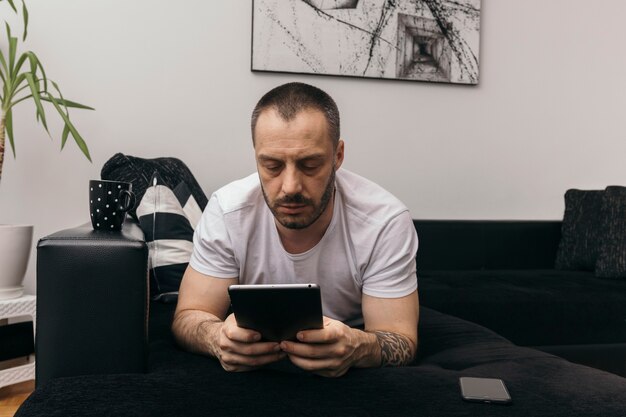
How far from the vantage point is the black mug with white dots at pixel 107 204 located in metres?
1.35

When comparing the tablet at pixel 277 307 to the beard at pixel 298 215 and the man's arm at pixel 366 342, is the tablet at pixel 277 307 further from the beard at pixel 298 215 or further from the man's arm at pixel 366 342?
the beard at pixel 298 215

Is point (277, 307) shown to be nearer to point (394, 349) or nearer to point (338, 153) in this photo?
point (394, 349)

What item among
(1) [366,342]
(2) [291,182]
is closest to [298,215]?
(2) [291,182]

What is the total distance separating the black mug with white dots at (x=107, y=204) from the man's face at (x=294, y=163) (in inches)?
13.7

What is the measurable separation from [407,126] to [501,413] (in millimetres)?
2246

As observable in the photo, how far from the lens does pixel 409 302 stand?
1.36 metres

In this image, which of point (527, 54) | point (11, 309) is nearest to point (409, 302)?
point (11, 309)

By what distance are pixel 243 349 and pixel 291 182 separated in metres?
0.35

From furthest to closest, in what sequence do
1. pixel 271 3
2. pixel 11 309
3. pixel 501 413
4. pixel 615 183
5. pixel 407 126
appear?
pixel 615 183, pixel 407 126, pixel 271 3, pixel 11 309, pixel 501 413

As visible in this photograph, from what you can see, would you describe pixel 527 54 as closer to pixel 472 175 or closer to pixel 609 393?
pixel 472 175

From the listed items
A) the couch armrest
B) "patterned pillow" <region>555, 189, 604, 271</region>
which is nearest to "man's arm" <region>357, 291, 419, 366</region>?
the couch armrest

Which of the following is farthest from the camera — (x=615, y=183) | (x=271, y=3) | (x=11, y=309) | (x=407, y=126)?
(x=615, y=183)

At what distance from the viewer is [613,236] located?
2.80 metres

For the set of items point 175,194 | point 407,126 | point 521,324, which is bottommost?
point 521,324
